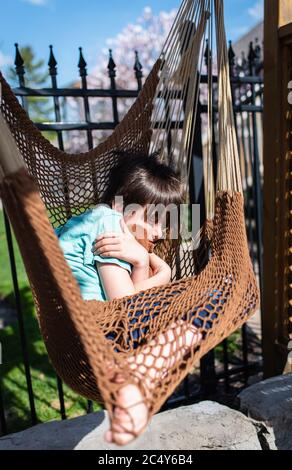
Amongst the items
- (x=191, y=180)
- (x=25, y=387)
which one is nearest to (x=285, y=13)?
(x=191, y=180)

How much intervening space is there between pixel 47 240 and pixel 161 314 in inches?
15.2

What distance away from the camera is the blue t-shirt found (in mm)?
1396

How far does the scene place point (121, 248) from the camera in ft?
4.49

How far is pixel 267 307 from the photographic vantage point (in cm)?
196

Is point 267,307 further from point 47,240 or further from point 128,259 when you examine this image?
point 47,240

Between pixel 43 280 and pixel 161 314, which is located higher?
pixel 43 280

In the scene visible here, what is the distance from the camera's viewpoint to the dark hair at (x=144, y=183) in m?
1.52

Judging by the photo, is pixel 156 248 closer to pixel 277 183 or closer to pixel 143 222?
pixel 143 222

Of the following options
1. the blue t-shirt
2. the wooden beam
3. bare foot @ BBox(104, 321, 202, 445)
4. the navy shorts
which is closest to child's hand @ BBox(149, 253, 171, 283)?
the blue t-shirt

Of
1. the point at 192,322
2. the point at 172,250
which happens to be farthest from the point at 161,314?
the point at 172,250

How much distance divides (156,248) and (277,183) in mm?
564

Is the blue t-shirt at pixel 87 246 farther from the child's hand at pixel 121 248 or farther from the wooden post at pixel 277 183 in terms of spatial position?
the wooden post at pixel 277 183
